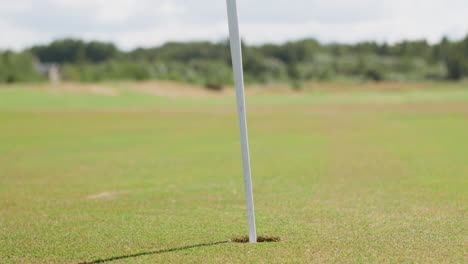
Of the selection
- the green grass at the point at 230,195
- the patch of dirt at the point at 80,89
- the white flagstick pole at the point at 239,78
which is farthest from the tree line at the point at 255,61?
the white flagstick pole at the point at 239,78

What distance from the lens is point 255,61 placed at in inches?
4852

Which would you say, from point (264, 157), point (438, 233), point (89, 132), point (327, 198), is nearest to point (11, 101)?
point (89, 132)

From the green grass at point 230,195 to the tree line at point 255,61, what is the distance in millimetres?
73575

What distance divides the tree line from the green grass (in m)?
73.6

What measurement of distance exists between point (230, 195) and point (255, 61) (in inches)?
4420

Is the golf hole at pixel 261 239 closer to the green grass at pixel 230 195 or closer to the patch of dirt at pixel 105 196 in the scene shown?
the green grass at pixel 230 195

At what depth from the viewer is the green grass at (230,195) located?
24.4ft

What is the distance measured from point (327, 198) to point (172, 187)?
12.6 feet

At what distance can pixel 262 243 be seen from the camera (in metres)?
7.61

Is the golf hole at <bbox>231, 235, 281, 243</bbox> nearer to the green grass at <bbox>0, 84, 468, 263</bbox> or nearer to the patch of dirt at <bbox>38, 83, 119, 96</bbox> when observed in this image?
the green grass at <bbox>0, 84, 468, 263</bbox>

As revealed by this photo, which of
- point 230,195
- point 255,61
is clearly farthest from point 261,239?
point 255,61

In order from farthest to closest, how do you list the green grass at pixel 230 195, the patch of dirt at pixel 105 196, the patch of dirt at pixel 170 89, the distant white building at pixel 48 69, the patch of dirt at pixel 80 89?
the distant white building at pixel 48 69, the patch of dirt at pixel 170 89, the patch of dirt at pixel 80 89, the patch of dirt at pixel 105 196, the green grass at pixel 230 195

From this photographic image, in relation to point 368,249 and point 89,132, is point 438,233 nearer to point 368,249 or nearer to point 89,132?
point 368,249

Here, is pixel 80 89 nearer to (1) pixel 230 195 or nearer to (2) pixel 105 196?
(2) pixel 105 196
